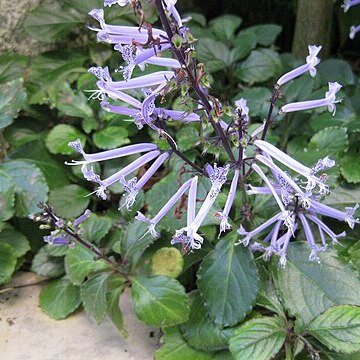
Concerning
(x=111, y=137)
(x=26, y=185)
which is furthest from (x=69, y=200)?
(x=111, y=137)

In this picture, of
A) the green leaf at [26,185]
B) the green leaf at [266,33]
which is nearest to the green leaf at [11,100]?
the green leaf at [26,185]

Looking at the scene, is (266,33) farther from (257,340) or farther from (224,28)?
(257,340)

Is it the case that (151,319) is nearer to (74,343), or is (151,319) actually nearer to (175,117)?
(74,343)

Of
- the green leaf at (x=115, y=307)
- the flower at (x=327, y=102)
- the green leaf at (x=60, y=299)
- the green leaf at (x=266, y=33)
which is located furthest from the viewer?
the green leaf at (x=266, y=33)

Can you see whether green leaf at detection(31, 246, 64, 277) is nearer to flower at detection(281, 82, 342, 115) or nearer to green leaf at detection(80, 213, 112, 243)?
green leaf at detection(80, 213, 112, 243)

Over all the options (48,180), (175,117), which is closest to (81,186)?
(48,180)

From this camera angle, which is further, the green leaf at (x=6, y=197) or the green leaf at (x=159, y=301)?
the green leaf at (x=6, y=197)

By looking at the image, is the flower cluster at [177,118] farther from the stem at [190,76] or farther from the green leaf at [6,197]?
the green leaf at [6,197]
